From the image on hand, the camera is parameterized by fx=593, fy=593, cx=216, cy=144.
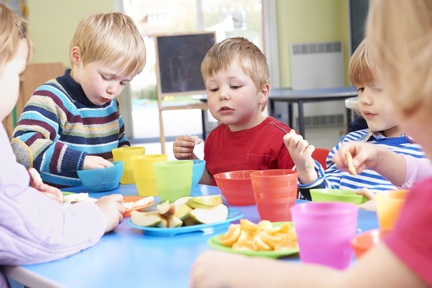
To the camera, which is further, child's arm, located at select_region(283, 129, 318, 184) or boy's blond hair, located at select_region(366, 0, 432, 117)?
child's arm, located at select_region(283, 129, 318, 184)

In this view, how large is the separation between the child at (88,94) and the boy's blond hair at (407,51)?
4.31 ft

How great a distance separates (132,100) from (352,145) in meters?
7.55

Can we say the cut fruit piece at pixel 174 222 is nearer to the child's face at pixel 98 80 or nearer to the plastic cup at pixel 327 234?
the plastic cup at pixel 327 234

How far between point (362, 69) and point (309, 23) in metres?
7.12

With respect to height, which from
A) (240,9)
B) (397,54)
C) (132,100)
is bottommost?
(132,100)

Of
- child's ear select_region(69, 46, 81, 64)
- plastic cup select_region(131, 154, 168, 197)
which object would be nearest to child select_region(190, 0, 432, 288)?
plastic cup select_region(131, 154, 168, 197)

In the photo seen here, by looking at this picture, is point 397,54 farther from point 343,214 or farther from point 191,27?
point 191,27

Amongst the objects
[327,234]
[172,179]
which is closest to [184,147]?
[172,179]

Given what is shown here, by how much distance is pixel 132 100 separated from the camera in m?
8.54

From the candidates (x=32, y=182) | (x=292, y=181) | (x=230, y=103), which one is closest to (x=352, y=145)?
(x=292, y=181)

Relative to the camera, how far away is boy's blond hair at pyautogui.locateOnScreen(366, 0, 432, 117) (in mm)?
548

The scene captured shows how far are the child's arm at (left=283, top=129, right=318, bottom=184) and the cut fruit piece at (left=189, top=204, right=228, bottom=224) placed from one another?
0.93 feet

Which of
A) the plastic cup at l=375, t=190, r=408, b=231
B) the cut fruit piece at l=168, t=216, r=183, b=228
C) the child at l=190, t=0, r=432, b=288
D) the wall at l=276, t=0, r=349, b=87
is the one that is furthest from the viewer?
the wall at l=276, t=0, r=349, b=87

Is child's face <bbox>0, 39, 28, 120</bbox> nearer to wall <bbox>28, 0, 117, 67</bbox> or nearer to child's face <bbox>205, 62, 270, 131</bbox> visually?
child's face <bbox>205, 62, 270, 131</bbox>
